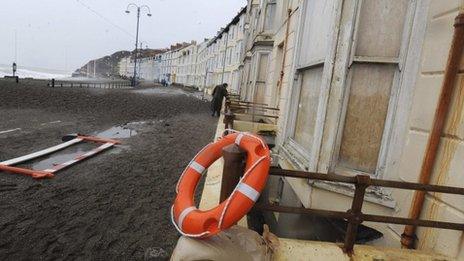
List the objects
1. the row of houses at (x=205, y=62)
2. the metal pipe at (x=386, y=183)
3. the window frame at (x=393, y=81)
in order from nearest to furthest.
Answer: the metal pipe at (x=386, y=183) < the window frame at (x=393, y=81) < the row of houses at (x=205, y=62)

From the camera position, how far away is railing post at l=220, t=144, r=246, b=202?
106 inches

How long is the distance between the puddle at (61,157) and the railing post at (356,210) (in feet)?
21.9

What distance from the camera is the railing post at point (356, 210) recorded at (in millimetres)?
2553

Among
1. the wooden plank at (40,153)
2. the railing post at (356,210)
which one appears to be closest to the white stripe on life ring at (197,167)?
the railing post at (356,210)

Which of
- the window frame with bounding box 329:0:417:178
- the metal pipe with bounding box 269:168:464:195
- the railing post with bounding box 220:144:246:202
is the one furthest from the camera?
the window frame with bounding box 329:0:417:178

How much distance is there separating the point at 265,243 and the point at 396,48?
2.42m

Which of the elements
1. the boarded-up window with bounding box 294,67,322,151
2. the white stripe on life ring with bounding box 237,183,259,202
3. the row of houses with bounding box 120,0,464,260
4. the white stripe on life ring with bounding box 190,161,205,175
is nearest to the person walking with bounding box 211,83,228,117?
the boarded-up window with bounding box 294,67,322,151

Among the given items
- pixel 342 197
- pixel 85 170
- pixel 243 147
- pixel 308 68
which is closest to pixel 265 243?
pixel 243 147

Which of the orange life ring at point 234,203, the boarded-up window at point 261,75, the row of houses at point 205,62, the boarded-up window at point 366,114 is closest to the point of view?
the orange life ring at point 234,203

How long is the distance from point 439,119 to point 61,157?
8124 millimetres

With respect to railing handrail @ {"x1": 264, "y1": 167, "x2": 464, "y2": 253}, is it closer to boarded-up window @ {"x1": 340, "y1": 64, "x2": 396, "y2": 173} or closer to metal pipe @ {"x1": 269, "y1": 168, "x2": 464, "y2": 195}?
metal pipe @ {"x1": 269, "y1": 168, "x2": 464, "y2": 195}

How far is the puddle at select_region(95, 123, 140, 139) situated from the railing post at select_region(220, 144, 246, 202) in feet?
30.9

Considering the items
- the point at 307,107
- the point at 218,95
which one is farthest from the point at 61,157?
the point at 218,95

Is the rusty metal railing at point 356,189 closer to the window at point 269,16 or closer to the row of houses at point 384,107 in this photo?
the row of houses at point 384,107
